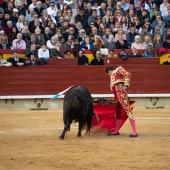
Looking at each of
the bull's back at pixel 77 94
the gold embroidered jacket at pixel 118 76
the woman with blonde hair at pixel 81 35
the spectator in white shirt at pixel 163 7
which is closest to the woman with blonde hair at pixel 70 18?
the woman with blonde hair at pixel 81 35

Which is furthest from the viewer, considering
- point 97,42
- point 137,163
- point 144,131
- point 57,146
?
point 97,42

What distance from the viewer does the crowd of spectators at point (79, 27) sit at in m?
15.3

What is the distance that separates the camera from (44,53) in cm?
1533

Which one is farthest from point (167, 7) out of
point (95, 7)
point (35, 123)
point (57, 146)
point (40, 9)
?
point (57, 146)

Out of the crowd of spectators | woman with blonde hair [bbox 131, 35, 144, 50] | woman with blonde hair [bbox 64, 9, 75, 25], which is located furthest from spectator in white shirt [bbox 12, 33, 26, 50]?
woman with blonde hair [bbox 131, 35, 144, 50]

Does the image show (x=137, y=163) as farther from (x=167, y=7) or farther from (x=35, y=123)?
(x=167, y=7)

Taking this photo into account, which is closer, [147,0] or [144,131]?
[144,131]

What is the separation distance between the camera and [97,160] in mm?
8273

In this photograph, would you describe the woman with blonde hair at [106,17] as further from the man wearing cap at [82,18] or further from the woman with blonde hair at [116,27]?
the man wearing cap at [82,18]

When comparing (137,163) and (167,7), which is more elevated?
(167,7)

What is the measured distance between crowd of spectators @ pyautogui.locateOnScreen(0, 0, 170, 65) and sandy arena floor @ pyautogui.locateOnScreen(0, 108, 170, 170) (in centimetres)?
255

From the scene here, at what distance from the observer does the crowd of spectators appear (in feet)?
50.1

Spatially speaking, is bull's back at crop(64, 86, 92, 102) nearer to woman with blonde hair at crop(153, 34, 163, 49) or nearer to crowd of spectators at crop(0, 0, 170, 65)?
crowd of spectators at crop(0, 0, 170, 65)

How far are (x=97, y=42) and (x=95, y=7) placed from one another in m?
1.41
